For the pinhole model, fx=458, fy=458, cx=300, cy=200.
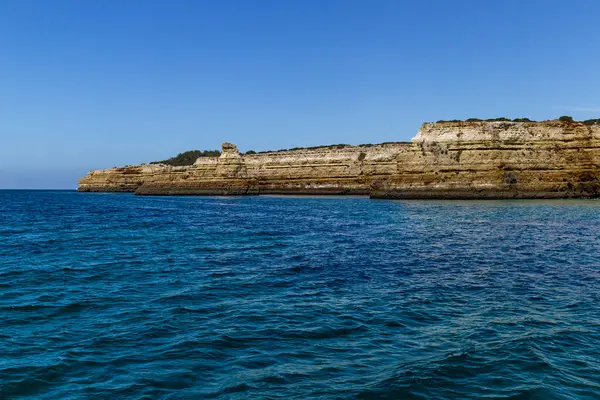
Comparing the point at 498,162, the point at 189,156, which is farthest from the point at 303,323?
the point at 189,156

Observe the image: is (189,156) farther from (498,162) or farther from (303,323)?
(303,323)

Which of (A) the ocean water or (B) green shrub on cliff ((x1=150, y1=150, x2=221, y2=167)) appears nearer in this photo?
(A) the ocean water

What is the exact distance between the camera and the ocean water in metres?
6.05

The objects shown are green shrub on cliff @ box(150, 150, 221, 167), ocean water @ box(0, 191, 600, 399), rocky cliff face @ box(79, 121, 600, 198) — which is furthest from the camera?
green shrub on cliff @ box(150, 150, 221, 167)

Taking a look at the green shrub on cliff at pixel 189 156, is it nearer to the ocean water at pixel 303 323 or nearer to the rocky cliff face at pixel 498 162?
the rocky cliff face at pixel 498 162

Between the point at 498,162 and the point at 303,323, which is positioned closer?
the point at 303,323

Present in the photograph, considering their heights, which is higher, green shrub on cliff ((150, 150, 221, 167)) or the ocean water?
green shrub on cliff ((150, 150, 221, 167))

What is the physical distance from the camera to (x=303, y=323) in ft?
28.2

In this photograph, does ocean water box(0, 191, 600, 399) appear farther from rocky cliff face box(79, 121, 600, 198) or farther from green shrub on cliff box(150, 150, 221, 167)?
green shrub on cliff box(150, 150, 221, 167)

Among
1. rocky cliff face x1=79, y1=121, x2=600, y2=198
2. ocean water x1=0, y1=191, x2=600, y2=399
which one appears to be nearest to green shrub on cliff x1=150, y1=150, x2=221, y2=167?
rocky cliff face x1=79, y1=121, x2=600, y2=198

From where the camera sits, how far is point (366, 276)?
42.7 ft

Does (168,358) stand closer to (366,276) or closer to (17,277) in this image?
(366,276)

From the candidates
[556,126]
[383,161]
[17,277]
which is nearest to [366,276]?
[17,277]

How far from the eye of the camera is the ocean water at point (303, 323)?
238 inches
